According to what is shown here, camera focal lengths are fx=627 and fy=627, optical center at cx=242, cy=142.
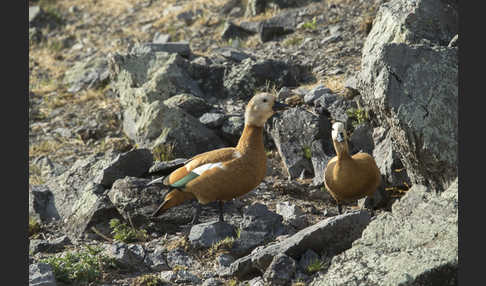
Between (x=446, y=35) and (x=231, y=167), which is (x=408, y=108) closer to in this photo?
(x=231, y=167)

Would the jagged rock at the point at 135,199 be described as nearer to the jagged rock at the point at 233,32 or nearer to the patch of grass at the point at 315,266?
the patch of grass at the point at 315,266

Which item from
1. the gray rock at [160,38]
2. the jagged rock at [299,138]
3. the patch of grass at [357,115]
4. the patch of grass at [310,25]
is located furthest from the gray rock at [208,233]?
the gray rock at [160,38]

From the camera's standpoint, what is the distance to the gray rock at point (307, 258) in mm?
7488

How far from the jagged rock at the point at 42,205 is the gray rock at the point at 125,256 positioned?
3.16 metres

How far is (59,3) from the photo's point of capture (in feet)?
86.9

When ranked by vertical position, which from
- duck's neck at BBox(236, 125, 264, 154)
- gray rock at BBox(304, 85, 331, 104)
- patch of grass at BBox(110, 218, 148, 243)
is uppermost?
gray rock at BBox(304, 85, 331, 104)

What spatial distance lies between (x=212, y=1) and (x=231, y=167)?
1453 cm

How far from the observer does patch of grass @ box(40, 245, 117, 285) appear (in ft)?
26.6

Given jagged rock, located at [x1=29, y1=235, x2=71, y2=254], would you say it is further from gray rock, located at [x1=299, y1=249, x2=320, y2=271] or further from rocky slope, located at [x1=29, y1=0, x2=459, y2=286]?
gray rock, located at [x1=299, y1=249, x2=320, y2=271]

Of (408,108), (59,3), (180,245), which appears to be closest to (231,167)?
(180,245)

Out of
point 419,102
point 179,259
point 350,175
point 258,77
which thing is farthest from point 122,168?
point 419,102

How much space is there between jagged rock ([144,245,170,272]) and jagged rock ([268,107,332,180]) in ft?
11.8

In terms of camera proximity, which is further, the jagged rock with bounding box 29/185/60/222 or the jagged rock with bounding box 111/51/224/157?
the jagged rock with bounding box 111/51/224/157

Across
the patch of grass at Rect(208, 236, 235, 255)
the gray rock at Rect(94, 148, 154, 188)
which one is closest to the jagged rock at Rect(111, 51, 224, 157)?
the gray rock at Rect(94, 148, 154, 188)
